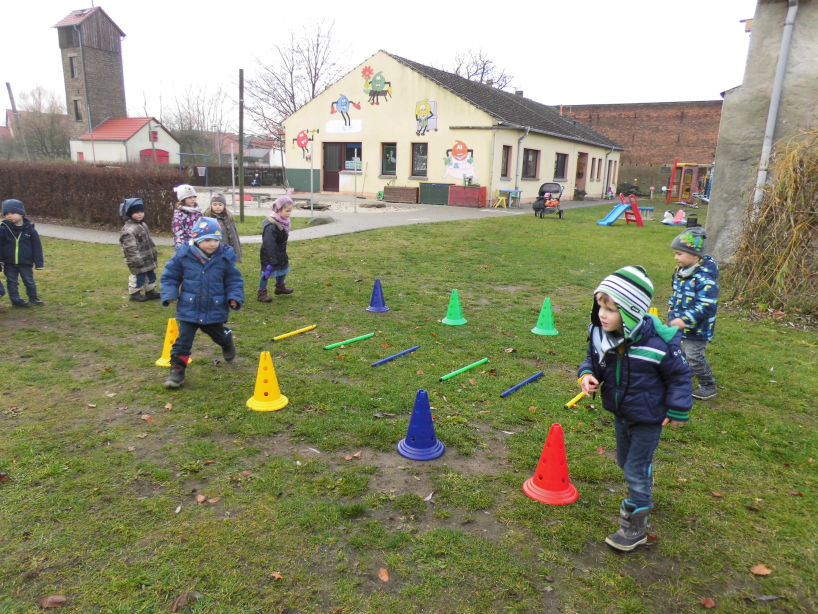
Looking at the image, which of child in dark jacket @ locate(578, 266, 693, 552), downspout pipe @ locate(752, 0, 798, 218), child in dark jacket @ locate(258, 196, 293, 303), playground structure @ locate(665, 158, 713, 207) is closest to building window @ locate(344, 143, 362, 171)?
playground structure @ locate(665, 158, 713, 207)

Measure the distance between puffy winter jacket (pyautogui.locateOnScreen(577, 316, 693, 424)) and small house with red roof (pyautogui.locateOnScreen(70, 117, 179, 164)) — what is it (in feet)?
158

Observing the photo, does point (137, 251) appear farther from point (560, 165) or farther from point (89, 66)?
point (89, 66)

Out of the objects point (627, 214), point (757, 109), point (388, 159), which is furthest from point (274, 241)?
point (388, 159)

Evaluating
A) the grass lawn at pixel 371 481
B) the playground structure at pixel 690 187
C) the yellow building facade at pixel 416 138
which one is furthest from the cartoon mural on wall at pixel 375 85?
the grass lawn at pixel 371 481

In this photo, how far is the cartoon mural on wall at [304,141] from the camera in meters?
29.9

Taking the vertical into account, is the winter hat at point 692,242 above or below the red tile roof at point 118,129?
below

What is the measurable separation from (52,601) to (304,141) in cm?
2998

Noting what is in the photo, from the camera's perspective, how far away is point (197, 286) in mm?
5066

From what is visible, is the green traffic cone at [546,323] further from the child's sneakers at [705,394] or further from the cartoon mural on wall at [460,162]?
the cartoon mural on wall at [460,162]

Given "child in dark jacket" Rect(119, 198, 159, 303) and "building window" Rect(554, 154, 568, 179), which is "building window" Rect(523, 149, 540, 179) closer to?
"building window" Rect(554, 154, 568, 179)

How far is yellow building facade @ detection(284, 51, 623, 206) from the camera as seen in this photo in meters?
25.5

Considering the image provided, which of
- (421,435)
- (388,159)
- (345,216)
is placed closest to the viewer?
(421,435)

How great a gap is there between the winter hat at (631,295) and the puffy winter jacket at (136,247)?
7036mm

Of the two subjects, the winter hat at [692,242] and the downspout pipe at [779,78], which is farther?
the downspout pipe at [779,78]
